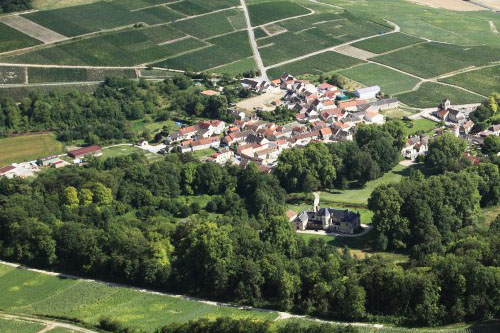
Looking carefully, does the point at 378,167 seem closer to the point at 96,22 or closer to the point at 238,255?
the point at 238,255

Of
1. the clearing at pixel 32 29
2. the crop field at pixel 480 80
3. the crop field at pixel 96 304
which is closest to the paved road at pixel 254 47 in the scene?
the crop field at pixel 480 80

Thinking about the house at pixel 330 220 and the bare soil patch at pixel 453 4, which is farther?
the bare soil patch at pixel 453 4

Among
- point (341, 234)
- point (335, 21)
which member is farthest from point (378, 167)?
point (335, 21)

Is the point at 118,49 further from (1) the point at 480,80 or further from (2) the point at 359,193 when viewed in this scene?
(2) the point at 359,193

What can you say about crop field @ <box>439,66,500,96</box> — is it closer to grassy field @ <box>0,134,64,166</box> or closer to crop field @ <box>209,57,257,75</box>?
crop field @ <box>209,57,257,75</box>

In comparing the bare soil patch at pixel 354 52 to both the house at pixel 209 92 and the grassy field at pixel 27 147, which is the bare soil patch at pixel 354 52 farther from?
the grassy field at pixel 27 147

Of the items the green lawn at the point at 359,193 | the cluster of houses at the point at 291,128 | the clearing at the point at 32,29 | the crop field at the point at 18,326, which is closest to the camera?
the crop field at the point at 18,326
